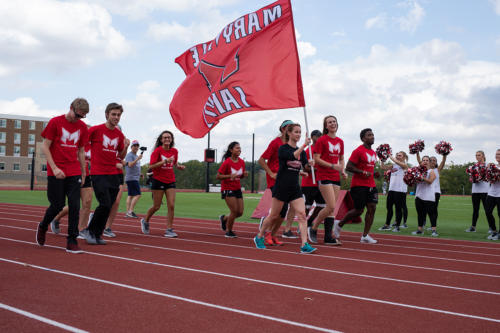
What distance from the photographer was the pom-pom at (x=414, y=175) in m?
11.7

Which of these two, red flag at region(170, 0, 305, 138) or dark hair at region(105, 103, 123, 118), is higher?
red flag at region(170, 0, 305, 138)

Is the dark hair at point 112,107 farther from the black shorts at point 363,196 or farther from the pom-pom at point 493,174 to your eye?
the pom-pom at point 493,174

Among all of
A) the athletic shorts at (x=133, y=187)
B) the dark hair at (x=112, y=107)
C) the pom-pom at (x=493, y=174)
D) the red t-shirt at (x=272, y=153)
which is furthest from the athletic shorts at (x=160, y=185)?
the pom-pom at (x=493, y=174)

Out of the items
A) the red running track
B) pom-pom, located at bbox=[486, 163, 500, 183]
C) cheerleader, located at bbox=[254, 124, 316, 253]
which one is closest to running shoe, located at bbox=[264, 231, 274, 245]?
the red running track

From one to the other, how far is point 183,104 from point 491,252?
6.03 metres

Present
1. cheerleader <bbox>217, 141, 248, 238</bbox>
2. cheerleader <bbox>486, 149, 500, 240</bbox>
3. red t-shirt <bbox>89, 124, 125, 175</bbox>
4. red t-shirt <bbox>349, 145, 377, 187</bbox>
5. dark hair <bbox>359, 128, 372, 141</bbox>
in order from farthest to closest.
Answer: cheerleader <bbox>486, 149, 500, 240</bbox> < cheerleader <bbox>217, 141, 248, 238</bbox> < dark hair <bbox>359, 128, 372, 141</bbox> < red t-shirt <bbox>349, 145, 377, 187</bbox> < red t-shirt <bbox>89, 124, 125, 175</bbox>

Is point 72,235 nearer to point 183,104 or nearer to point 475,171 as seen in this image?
point 183,104

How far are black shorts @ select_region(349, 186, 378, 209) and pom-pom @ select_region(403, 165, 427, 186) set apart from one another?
9.27 ft

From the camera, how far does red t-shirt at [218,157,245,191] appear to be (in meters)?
9.91

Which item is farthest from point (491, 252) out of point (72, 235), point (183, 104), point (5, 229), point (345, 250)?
point (5, 229)

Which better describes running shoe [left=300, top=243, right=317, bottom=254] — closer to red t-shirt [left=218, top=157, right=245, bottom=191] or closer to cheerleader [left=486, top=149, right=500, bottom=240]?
red t-shirt [left=218, top=157, right=245, bottom=191]

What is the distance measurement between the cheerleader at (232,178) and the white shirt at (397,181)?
4570 mm

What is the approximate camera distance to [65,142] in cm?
729

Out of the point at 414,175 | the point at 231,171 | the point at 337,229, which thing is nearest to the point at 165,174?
the point at 231,171
